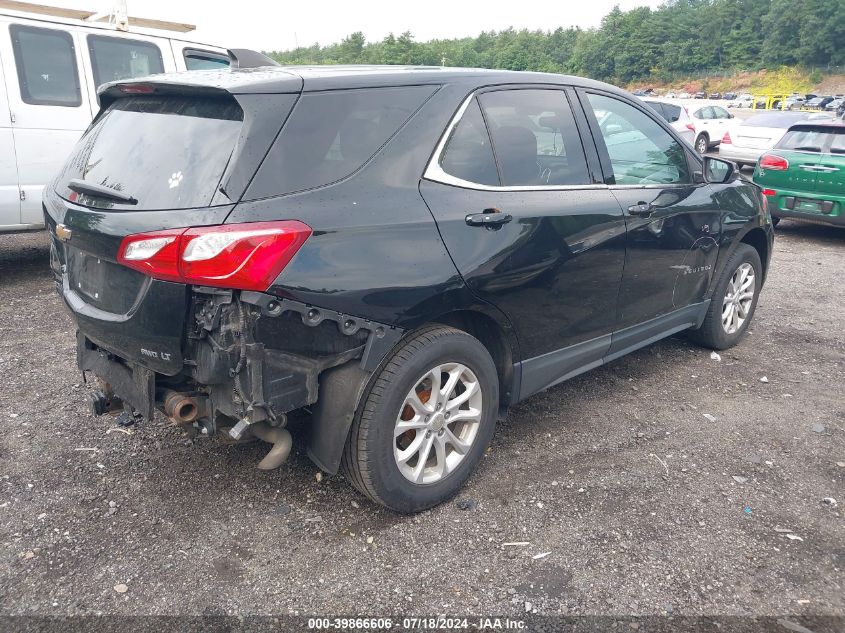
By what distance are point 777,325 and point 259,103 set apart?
4.90 metres

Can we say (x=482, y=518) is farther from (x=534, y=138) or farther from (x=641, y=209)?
(x=641, y=209)

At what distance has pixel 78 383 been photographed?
4273mm

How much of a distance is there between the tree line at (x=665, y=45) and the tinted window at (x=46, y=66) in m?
69.3

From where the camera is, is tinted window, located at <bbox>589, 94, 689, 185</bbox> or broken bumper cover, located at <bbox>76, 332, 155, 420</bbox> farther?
tinted window, located at <bbox>589, 94, 689, 185</bbox>

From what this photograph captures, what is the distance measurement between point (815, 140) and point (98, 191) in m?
9.36

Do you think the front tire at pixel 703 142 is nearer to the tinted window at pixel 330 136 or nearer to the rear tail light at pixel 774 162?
the rear tail light at pixel 774 162

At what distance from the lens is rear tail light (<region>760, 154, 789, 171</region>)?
9.05 m

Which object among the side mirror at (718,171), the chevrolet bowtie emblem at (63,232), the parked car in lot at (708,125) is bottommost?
the parked car in lot at (708,125)

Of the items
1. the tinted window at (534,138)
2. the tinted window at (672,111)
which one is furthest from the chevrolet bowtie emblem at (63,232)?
the tinted window at (672,111)

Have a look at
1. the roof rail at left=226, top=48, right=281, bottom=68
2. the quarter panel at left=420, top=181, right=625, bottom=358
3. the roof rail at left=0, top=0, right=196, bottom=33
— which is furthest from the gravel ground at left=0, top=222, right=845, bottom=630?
the roof rail at left=0, top=0, right=196, bottom=33

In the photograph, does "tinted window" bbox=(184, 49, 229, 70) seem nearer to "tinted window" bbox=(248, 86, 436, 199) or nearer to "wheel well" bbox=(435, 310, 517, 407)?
"tinted window" bbox=(248, 86, 436, 199)

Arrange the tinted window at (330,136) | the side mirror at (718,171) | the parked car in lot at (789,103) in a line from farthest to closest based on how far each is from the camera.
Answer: the parked car in lot at (789,103), the side mirror at (718,171), the tinted window at (330,136)

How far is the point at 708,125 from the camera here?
20797mm

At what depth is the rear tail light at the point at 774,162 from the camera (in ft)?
29.7
